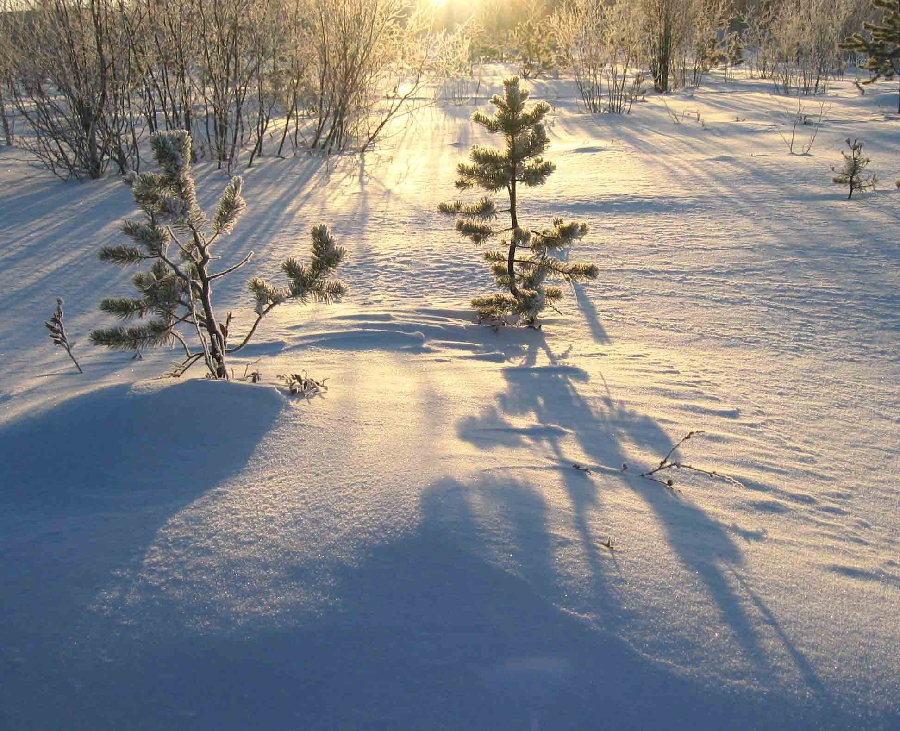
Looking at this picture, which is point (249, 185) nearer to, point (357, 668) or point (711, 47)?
point (357, 668)

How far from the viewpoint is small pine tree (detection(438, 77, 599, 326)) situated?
3.36 m

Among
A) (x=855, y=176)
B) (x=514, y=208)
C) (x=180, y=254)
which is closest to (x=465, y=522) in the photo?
(x=180, y=254)

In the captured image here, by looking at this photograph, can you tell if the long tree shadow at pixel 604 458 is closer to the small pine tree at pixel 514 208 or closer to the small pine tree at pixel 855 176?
the small pine tree at pixel 514 208

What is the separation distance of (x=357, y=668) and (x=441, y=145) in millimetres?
8995

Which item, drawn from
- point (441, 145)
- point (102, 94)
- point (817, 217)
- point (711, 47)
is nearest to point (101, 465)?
point (817, 217)

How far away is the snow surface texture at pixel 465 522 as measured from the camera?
115cm

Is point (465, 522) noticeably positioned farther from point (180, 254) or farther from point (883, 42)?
point (883, 42)

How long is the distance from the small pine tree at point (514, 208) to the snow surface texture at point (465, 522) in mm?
190

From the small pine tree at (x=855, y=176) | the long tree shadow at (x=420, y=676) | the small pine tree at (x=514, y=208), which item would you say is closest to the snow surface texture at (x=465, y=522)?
the long tree shadow at (x=420, y=676)

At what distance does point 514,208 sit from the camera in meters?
3.60

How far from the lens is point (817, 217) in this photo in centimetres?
523

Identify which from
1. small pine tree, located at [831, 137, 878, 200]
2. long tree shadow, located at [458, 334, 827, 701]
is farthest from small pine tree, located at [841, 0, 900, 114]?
long tree shadow, located at [458, 334, 827, 701]

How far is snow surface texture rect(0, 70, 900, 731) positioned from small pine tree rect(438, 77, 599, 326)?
19cm

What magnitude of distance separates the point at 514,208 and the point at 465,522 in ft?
7.95
